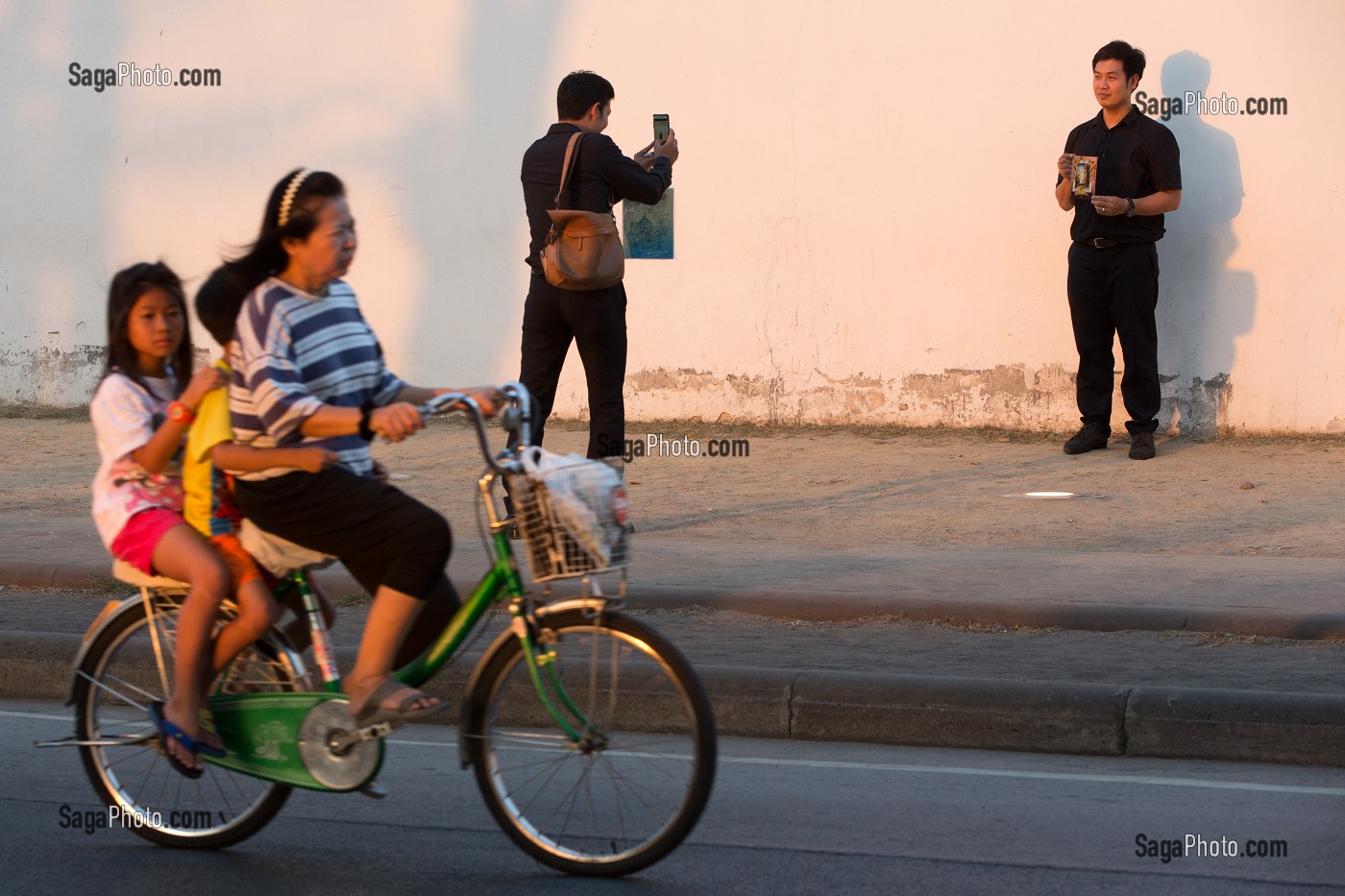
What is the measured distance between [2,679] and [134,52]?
25.2 ft

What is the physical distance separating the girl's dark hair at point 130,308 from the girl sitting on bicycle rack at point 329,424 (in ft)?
1.10

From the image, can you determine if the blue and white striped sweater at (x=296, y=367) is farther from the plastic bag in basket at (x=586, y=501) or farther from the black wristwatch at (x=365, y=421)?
the plastic bag in basket at (x=586, y=501)

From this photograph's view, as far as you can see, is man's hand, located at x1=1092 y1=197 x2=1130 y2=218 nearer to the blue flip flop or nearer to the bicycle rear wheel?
the bicycle rear wheel

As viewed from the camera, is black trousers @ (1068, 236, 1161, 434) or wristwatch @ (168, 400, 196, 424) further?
black trousers @ (1068, 236, 1161, 434)

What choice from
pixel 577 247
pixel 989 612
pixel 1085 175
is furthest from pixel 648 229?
pixel 989 612

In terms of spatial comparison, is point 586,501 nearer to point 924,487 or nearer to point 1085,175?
point 924,487

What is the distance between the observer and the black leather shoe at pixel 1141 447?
1079cm

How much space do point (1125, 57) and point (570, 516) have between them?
7.46 m

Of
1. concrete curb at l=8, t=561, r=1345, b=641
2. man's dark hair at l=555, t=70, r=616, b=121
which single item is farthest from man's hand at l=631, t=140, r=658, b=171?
concrete curb at l=8, t=561, r=1345, b=641

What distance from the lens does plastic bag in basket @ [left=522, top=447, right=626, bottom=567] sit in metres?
4.09

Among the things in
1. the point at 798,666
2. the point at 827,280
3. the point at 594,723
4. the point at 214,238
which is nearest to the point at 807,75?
the point at 827,280

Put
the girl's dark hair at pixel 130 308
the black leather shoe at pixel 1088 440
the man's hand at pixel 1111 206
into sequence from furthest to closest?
the black leather shoe at pixel 1088 440 → the man's hand at pixel 1111 206 → the girl's dark hair at pixel 130 308

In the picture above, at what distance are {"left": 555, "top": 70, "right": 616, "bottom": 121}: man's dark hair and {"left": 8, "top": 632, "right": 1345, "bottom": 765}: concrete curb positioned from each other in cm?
342

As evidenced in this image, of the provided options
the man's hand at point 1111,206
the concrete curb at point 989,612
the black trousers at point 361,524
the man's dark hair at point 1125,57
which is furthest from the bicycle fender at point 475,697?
the man's dark hair at point 1125,57
